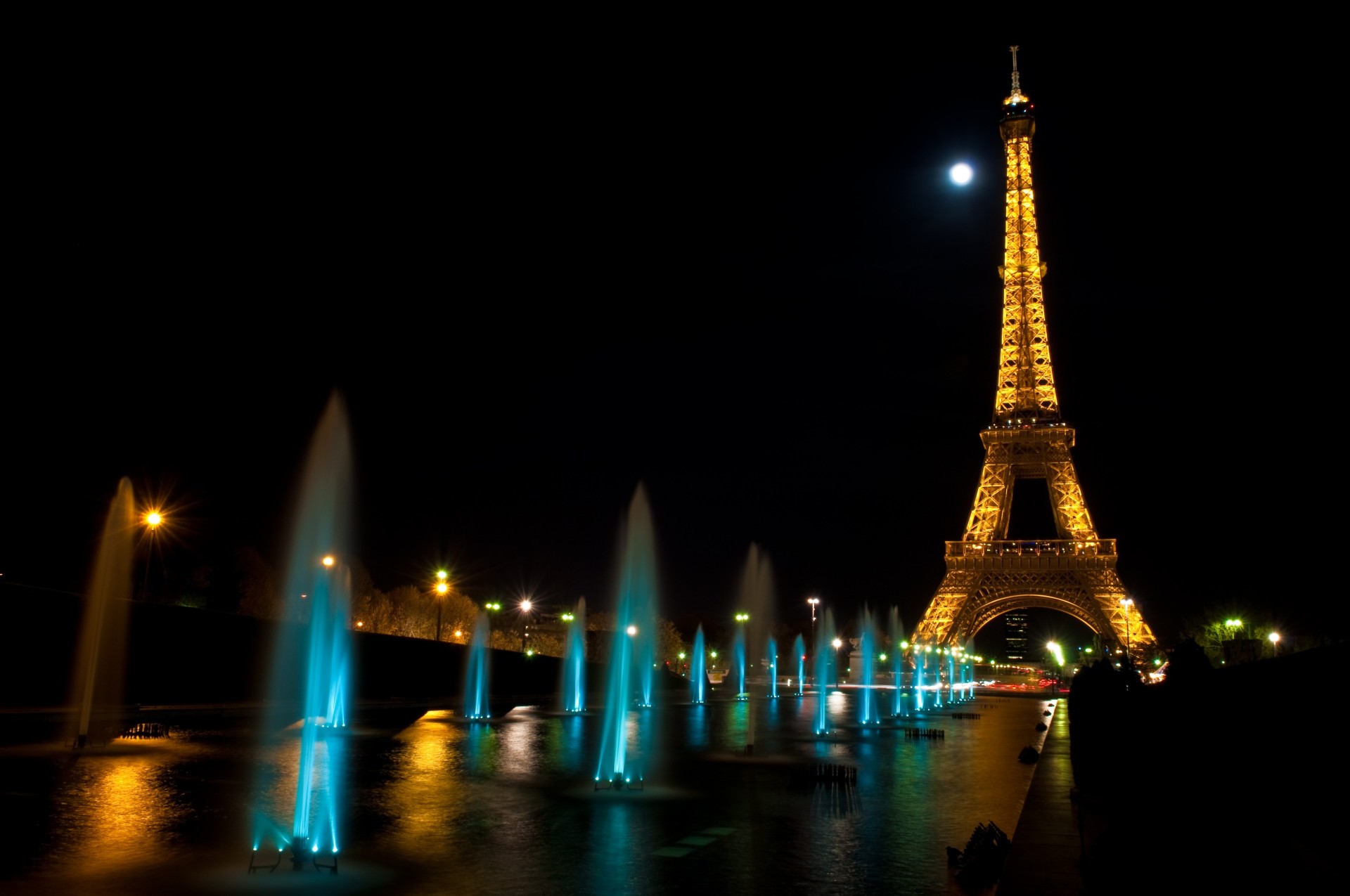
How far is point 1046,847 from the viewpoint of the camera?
816cm

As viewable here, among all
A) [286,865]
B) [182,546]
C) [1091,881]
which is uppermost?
[182,546]

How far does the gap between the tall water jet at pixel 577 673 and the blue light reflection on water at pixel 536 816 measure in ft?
51.3

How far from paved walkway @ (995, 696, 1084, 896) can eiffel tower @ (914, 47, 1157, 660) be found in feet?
172

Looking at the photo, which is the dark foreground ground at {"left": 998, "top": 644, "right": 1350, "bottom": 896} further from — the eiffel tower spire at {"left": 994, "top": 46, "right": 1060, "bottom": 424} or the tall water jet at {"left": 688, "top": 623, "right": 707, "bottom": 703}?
the eiffel tower spire at {"left": 994, "top": 46, "right": 1060, "bottom": 424}

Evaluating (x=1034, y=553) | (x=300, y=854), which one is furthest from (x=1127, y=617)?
(x=300, y=854)

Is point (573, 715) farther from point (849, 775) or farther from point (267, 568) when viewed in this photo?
point (267, 568)

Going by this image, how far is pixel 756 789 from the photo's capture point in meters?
13.9

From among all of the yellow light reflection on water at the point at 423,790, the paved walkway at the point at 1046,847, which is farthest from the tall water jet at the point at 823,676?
the paved walkway at the point at 1046,847

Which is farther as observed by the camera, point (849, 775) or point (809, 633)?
point (809, 633)

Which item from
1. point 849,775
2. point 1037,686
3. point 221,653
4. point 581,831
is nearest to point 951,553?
point 1037,686

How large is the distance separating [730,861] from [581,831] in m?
1.91

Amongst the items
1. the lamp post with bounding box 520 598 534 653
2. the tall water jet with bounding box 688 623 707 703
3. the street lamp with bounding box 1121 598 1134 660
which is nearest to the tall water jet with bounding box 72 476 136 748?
the tall water jet with bounding box 688 623 707 703

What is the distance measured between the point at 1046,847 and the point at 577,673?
31.0 meters

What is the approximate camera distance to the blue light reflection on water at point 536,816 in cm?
827
